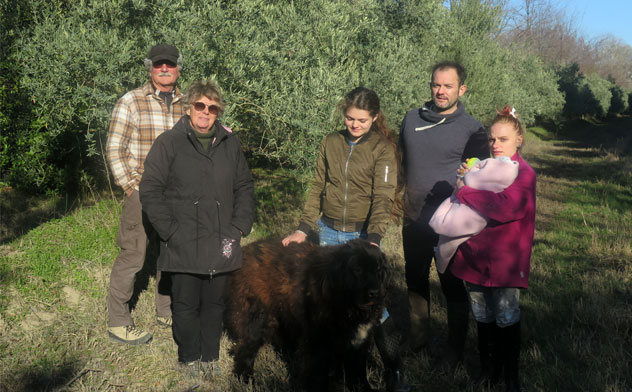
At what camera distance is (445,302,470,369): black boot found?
4148 mm

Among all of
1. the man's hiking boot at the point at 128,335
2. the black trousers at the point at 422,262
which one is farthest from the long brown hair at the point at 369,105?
the man's hiking boot at the point at 128,335

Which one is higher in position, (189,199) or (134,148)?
(134,148)

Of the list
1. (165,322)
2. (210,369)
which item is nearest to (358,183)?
(210,369)

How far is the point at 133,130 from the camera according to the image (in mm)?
4355

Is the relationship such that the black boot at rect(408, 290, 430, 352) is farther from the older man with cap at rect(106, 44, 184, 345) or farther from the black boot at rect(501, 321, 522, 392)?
the older man with cap at rect(106, 44, 184, 345)

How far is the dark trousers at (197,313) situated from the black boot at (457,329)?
6.81 ft

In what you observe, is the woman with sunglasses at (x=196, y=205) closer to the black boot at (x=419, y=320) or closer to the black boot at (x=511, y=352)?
the black boot at (x=419, y=320)

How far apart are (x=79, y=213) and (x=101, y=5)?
3814mm

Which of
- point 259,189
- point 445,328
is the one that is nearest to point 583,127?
point 259,189

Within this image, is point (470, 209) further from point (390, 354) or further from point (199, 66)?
point (199, 66)

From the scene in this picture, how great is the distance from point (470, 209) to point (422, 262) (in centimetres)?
107

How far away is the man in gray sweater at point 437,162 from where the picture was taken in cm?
395

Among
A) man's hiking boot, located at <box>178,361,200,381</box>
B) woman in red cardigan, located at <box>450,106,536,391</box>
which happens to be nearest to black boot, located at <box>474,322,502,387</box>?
woman in red cardigan, located at <box>450,106,536,391</box>

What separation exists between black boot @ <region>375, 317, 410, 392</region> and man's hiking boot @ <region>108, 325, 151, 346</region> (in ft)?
7.81
